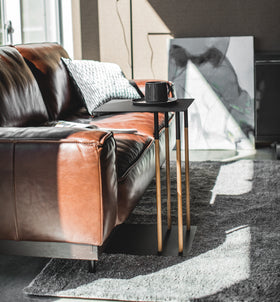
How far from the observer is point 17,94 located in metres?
2.74

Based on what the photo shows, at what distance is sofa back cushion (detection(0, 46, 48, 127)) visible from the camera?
8.56ft

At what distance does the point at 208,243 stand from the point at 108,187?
27.6 inches

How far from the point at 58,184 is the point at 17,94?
2.97 ft

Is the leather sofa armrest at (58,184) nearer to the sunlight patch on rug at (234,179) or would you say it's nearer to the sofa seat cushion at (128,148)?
the sofa seat cushion at (128,148)

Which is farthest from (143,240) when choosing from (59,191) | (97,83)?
(97,83)

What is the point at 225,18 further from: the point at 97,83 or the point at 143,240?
the point at 143,240

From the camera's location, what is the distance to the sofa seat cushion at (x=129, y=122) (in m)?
3.13

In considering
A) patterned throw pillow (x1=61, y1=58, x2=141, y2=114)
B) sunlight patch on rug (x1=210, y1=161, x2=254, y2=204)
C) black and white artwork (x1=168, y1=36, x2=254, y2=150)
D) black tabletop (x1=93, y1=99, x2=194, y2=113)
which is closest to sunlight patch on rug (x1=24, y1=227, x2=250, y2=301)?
black tabletop (x1=93, y1=99, x2=194, y2=113)

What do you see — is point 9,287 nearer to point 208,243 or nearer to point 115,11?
point 208,243

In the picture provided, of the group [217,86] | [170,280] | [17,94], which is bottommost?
[170,280]

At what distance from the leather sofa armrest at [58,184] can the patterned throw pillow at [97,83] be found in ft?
4.66

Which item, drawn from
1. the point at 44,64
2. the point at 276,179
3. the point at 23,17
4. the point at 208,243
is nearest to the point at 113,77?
the point at 44,64

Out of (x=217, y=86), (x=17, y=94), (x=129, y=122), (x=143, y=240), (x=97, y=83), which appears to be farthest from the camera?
(x=217, y=86)

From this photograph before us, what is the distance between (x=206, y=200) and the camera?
126 inches
